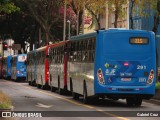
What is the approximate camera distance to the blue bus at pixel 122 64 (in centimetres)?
2217

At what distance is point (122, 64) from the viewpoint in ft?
73.4

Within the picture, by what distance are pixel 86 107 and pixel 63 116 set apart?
13.3 feet

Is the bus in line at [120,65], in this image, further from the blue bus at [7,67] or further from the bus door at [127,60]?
the blue bus at [7,67]

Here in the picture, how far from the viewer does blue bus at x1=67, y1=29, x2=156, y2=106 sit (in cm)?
2217

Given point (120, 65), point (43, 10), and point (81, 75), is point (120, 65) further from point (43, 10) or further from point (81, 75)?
point (43, 10)

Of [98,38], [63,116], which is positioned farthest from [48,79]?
[63,116]

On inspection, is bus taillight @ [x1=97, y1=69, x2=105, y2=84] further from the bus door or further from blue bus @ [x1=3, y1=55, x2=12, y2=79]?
blue bus @ [x1=3, y1=55, x2=12, y2=79]

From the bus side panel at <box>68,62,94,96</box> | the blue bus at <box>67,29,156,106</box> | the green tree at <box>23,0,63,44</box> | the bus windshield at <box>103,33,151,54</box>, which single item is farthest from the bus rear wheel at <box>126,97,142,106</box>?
the green tree at <box>23,0,63,44</box>

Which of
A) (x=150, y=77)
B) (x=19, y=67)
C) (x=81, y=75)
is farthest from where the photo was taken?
(x=19, y=67)

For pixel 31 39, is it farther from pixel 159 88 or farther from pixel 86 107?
pixel 86 107

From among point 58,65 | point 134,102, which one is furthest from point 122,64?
point 58,65

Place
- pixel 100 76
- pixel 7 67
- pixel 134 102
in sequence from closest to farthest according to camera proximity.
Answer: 1. pixel 100 76
2. pixel 134 102
3. pixel 7 67

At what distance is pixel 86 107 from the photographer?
22.1 meters

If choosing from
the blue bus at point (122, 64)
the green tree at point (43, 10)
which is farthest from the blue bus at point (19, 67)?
the blue bus at point (122, 64)
